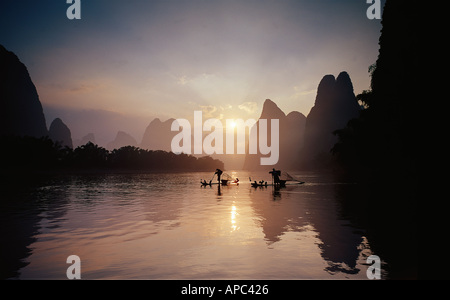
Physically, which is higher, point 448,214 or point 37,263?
point 448,214

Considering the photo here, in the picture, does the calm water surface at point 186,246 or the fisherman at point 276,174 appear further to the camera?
the fisherman at point 276,174

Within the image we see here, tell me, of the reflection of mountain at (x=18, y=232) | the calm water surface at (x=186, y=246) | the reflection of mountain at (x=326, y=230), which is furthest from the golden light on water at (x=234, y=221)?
the reflection of mountain at (x=18, y=232)

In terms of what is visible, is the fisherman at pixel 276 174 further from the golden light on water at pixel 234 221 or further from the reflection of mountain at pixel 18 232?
the reflection of mountain at pixel 18 232

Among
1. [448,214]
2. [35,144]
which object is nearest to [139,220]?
[448,214]

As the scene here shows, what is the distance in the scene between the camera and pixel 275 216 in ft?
52.4

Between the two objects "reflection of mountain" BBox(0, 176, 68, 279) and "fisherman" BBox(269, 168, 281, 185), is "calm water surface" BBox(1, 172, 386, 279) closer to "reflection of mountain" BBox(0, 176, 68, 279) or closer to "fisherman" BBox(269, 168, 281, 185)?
"reflection of mountain" BBox(0, 176, 68, 279)

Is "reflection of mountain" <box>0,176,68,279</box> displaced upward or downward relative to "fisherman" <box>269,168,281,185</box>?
→ downward

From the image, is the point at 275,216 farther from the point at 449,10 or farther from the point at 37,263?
the point at 449,10

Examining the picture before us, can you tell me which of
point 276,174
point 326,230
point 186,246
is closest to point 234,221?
point 326,230

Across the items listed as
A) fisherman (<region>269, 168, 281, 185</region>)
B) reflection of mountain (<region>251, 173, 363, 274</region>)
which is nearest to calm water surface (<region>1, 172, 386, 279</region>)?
reflection of mountain (<region>251, 173, 363, 274</region>)

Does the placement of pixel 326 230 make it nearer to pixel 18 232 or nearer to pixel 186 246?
pixel 186 246
